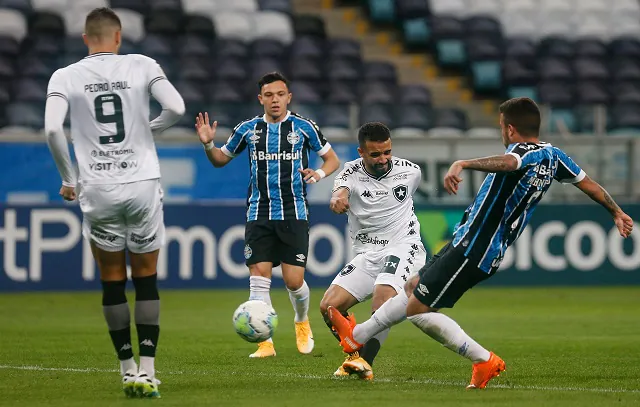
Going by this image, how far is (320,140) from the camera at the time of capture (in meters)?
10.1

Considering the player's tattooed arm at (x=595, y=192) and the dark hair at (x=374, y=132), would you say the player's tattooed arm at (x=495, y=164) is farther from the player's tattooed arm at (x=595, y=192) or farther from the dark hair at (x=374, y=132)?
the dark hair at (x=374, y=132)

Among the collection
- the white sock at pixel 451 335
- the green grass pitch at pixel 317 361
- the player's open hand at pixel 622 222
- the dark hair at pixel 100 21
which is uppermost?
the dark hair at pixel 100 21

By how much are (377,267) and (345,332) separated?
0.90 m

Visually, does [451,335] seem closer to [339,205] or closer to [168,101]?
[339,205]

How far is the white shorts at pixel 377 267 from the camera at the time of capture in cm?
857

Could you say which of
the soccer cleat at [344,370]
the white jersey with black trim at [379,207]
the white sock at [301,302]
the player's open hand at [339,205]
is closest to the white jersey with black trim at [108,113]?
the player's open hand at [339,205]

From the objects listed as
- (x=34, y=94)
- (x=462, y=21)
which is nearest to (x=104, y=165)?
(x=34, y=94)

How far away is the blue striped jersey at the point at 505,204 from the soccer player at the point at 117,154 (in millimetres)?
1889

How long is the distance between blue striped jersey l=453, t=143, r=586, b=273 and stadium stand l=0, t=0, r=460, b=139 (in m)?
10.1

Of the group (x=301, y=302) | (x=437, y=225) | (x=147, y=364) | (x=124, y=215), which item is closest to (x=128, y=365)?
(x=147, y=364)

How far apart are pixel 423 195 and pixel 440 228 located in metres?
0.53

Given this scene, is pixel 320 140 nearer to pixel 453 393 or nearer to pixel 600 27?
pixel 453 393

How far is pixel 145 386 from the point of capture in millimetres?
7016

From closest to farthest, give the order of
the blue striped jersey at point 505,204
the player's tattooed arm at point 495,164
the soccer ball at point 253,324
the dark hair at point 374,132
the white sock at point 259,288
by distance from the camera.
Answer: the player's tattooed arm at point 495,164 < the blue striped jersey at point 505,204 < the soccer ball at point 253,324 < the dark hair at point 374,132 < the white sock at point 259,288
